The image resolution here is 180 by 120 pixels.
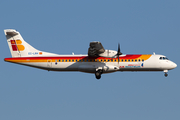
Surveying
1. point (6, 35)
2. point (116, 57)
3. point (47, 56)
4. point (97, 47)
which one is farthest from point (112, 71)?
point (6, 35)

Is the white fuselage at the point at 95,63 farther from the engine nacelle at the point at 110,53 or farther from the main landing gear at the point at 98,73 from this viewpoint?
the engine nacelle at the point at 110,53

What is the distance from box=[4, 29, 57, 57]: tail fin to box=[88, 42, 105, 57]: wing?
5624 mm

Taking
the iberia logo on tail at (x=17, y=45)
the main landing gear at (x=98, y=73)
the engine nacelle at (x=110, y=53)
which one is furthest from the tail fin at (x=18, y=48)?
the engine nacelle at (x=110, y=53)

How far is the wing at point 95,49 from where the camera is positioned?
32.1 meters

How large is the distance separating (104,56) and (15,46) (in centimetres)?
1175

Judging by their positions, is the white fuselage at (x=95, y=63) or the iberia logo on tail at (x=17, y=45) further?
the iberia logo on tail at (x=17, y=45)

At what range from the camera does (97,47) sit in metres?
32.7

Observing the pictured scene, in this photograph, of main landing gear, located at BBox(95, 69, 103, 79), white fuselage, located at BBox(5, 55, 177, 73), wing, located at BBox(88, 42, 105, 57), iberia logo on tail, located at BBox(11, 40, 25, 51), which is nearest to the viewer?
wing, located at BBox(88, 42, 105, 57)

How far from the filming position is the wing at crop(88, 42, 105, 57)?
32091 mm

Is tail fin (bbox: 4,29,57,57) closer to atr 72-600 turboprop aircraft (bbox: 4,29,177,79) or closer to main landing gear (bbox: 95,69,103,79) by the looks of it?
atr 72-600 turboprop aircraft (bbox: 4,29,177,79)

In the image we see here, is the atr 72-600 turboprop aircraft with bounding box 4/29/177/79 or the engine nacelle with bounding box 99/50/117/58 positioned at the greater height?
the engine nacelle with bounding box 99/50/117/58

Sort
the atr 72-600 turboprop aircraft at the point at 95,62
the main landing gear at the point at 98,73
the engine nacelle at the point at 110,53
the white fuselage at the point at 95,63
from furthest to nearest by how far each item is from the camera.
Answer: the white fuselage at the point at 95,63 < the atr 72-600 turboprop aircraft at the point at 95,62 < the main landing gear at the point at 98,73 < the engine nacelle at the point at 110,53

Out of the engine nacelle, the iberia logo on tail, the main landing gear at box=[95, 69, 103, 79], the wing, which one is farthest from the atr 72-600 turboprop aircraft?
the engine nacelle

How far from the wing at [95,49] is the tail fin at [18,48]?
5624mm
